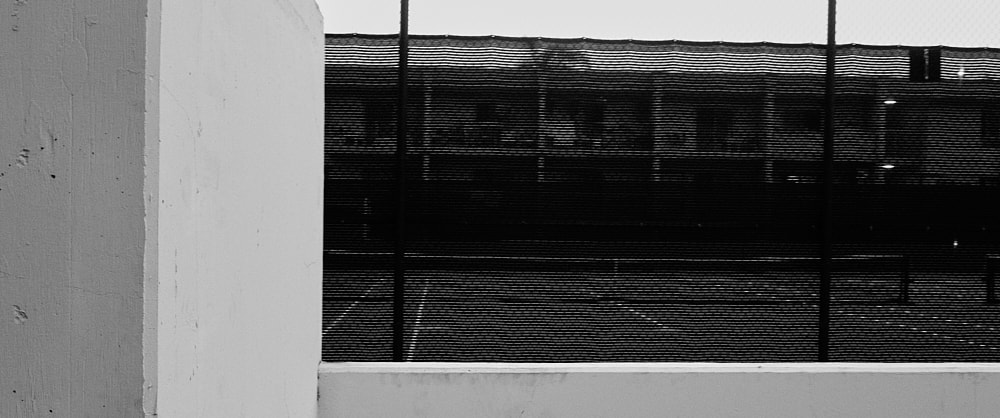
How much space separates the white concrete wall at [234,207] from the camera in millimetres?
1575

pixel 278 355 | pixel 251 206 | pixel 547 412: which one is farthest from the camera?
pixel 547 412

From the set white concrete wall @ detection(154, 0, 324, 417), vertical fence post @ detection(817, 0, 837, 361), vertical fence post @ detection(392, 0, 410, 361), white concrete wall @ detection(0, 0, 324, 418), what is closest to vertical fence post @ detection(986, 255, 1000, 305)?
vertical fence post @ detection(817, 0, 837, 361)

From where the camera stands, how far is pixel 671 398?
3.89 m

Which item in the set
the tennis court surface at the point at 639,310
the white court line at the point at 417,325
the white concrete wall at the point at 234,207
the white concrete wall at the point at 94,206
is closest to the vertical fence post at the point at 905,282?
the tennis court surface at the point at 639,310

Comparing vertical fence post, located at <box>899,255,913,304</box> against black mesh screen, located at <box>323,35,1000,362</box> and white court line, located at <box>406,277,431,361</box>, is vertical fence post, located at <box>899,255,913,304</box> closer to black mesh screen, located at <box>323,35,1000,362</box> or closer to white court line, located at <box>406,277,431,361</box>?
black mesh screen, located at <box>323,35,1000,362</box>

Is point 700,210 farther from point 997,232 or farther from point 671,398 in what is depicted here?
point 997,232

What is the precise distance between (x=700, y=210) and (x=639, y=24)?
0.92 m

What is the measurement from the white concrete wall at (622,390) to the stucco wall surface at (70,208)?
2.40 m

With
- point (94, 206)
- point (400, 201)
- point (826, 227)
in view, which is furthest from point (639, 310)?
point (94, 206)

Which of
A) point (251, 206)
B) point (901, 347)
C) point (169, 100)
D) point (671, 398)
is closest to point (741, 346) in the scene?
point (671, 398)

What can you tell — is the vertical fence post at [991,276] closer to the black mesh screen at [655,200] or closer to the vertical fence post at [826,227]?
the black mesh screen at [655,200]

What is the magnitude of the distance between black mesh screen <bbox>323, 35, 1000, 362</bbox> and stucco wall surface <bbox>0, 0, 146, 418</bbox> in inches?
95.4

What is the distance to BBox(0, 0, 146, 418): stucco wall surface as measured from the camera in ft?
4.76

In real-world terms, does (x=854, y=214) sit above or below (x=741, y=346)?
above
